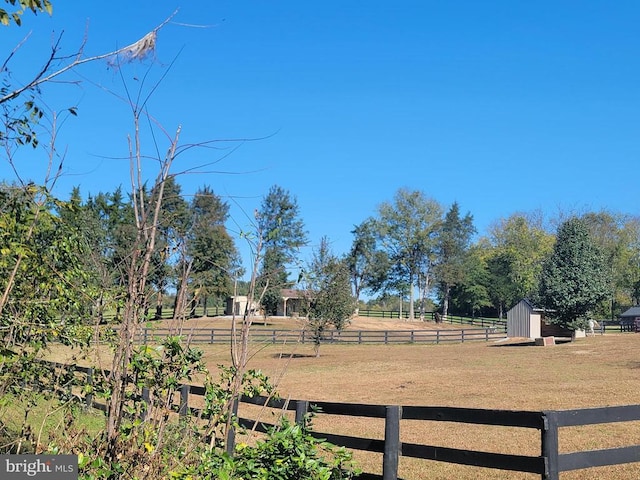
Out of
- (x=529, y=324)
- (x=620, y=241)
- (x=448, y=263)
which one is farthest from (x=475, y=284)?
(x=529, y=324)

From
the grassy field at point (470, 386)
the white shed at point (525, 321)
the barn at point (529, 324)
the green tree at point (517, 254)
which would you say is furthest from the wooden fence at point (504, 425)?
the green tree at point (517, 254)

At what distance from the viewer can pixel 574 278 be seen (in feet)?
130

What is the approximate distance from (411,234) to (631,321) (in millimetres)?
29365

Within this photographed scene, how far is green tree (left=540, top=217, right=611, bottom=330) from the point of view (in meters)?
39.5

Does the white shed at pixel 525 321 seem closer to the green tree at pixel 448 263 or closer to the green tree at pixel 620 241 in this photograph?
the green tree at pixel 620 241

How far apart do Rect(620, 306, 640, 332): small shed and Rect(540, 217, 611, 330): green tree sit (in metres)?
19.2

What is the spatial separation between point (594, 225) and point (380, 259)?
28.3 meters

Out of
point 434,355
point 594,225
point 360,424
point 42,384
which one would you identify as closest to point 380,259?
point 594,225

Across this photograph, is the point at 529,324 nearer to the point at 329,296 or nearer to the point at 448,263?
the point at 329,296

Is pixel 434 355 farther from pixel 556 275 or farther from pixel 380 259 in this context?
pixel 380 259

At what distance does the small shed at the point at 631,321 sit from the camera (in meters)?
56.6

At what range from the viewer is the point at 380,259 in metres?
86.2

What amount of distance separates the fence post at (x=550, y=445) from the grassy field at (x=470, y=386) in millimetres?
2432

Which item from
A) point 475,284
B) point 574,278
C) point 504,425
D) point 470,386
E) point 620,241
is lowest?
point 470,386
